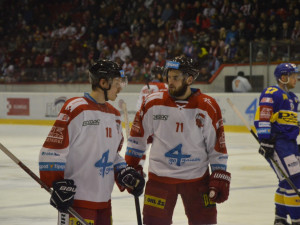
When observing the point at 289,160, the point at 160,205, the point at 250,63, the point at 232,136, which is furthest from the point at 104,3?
the point at 160,205

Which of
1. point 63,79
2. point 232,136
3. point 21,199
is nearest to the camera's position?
point 21,199

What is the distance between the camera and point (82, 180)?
357 centimetres

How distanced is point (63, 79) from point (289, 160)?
581 inches

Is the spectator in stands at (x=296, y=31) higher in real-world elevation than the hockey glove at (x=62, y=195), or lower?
higher

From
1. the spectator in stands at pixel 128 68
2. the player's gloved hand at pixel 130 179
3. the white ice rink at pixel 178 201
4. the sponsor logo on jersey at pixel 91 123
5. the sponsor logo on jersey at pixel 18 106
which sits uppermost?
the sponsor logo on jersey at pixel 91 123

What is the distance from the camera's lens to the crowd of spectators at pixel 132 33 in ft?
57.9

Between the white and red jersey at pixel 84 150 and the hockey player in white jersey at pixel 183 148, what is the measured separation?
0.55m

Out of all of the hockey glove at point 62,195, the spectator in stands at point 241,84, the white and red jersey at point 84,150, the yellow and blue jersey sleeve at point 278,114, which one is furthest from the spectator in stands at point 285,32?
the hockey glove at point 62,195

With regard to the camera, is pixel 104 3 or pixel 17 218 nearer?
pixel 17 218

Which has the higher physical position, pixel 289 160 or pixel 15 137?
pixel 289 160

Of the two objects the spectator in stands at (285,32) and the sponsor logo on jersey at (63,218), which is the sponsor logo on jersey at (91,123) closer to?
the sponsor logo on jersey at (63,218)

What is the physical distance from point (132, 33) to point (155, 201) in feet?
57.7

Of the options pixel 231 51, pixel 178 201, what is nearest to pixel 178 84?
pixel 178 201

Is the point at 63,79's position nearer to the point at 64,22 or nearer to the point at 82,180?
the point at 64,22
